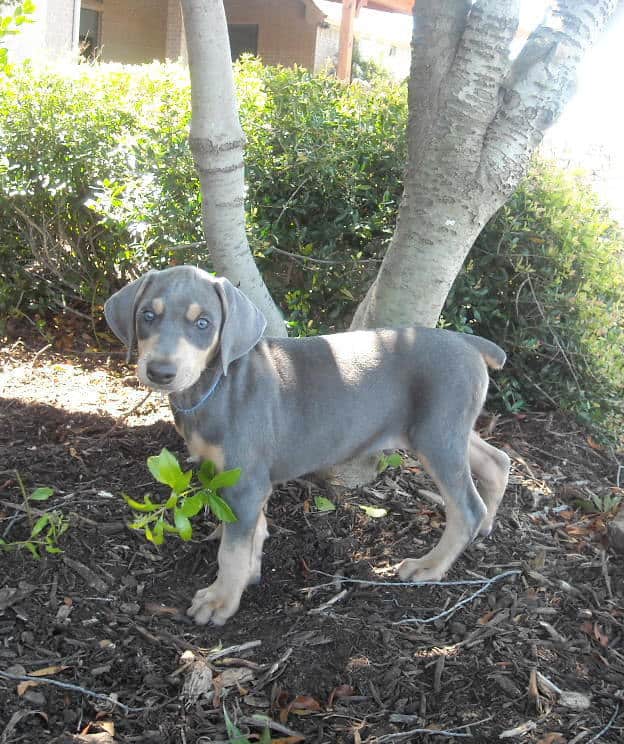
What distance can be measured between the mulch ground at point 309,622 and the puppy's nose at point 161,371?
1175 millimetres

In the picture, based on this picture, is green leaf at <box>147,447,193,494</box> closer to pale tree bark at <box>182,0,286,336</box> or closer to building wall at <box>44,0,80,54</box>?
pale tree bark at <box>182,0,286,336</box>

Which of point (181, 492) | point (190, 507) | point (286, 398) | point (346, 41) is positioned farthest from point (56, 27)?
point (190, 507)

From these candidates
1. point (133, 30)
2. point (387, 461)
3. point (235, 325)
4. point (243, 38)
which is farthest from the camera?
point (243, 38)

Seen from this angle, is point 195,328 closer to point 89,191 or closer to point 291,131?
point 291,131

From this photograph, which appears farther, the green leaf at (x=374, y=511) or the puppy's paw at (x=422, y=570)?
the green leaf at (x=374, y=511)

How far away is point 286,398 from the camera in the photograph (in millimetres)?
3699

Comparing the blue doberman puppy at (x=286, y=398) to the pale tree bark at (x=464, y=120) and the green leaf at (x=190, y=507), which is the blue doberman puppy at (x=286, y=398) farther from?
A: the pale tree bark at (x=464, y=120)

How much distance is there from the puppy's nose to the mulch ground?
3.85 feet

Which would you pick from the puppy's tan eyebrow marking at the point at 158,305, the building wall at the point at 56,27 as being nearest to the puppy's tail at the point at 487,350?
the puppy's tan eyebrow marking at the point at 158,305

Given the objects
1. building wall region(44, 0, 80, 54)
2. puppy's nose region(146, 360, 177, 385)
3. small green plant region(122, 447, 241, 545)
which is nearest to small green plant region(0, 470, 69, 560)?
small green plant region(122, 447, 241, 545)

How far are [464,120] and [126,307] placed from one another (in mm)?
2237

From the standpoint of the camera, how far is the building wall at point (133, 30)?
20.6 m

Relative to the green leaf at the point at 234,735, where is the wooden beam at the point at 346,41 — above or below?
above

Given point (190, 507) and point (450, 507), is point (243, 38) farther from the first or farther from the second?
point (190, 507)
